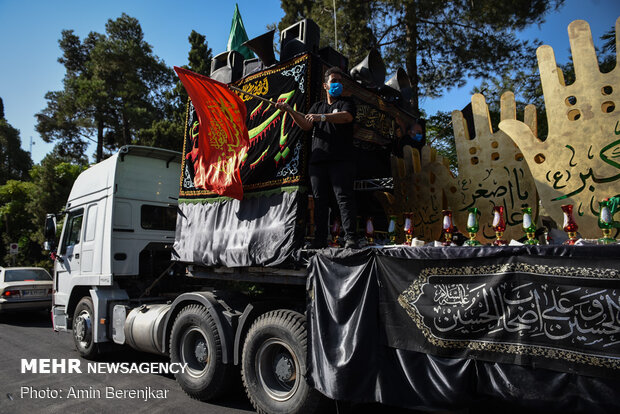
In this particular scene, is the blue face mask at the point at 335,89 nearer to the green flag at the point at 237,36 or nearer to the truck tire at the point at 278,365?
the truck tire at the point at 278,365

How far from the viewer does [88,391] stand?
5.10m

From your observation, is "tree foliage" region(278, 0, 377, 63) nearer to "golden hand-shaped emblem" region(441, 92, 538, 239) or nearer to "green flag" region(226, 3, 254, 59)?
"green flag" region(226, 3, 254, 59)

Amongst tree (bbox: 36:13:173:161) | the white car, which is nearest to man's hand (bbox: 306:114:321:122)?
the white car

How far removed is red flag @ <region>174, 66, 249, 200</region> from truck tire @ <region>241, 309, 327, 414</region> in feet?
5.22

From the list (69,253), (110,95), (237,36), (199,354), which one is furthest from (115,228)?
(110,95)

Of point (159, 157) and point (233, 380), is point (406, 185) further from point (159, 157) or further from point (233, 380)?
point (159, 157)

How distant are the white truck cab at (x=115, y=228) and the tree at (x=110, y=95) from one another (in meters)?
17.2

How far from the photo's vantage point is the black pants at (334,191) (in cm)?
405

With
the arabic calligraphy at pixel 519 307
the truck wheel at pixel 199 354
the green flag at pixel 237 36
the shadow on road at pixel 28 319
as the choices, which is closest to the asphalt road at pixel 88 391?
the truck wheel at pixel 199 354

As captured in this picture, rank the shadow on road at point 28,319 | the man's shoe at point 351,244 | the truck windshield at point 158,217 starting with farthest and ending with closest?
1. the shadow on road at point 28,319
2. the truck windshield at point 158,217
3. the man's shoe at point 351,244

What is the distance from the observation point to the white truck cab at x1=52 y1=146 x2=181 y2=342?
6535 mm

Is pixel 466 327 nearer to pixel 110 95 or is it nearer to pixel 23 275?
pixel 23 275

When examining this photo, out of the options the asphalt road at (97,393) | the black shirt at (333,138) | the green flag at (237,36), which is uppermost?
the green flag at (237,36)

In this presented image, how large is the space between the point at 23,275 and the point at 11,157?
105ft
